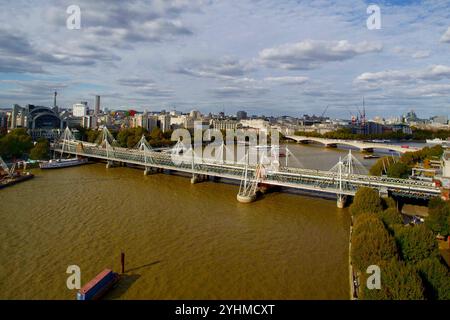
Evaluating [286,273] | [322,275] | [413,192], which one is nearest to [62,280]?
[286,273]

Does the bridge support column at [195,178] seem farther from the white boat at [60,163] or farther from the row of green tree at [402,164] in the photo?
the white boat at [60,163]

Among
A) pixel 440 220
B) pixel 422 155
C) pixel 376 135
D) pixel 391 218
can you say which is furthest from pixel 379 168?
pixel 376 135

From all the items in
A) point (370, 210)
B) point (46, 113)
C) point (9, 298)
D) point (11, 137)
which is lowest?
point (9, 298)

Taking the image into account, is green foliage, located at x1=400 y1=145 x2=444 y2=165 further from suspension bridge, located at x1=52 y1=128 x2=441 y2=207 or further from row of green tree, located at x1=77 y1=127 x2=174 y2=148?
row of green tree, located at x1=77 y1=127 x2=174 y2=148

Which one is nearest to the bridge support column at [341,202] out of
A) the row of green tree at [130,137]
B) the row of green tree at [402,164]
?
the row of green tree at [402,164]

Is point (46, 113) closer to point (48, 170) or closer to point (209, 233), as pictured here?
point (48, 170)

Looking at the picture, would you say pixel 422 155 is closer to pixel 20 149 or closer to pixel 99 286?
pixel 99 286

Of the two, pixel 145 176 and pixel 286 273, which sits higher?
pixel 145 176
